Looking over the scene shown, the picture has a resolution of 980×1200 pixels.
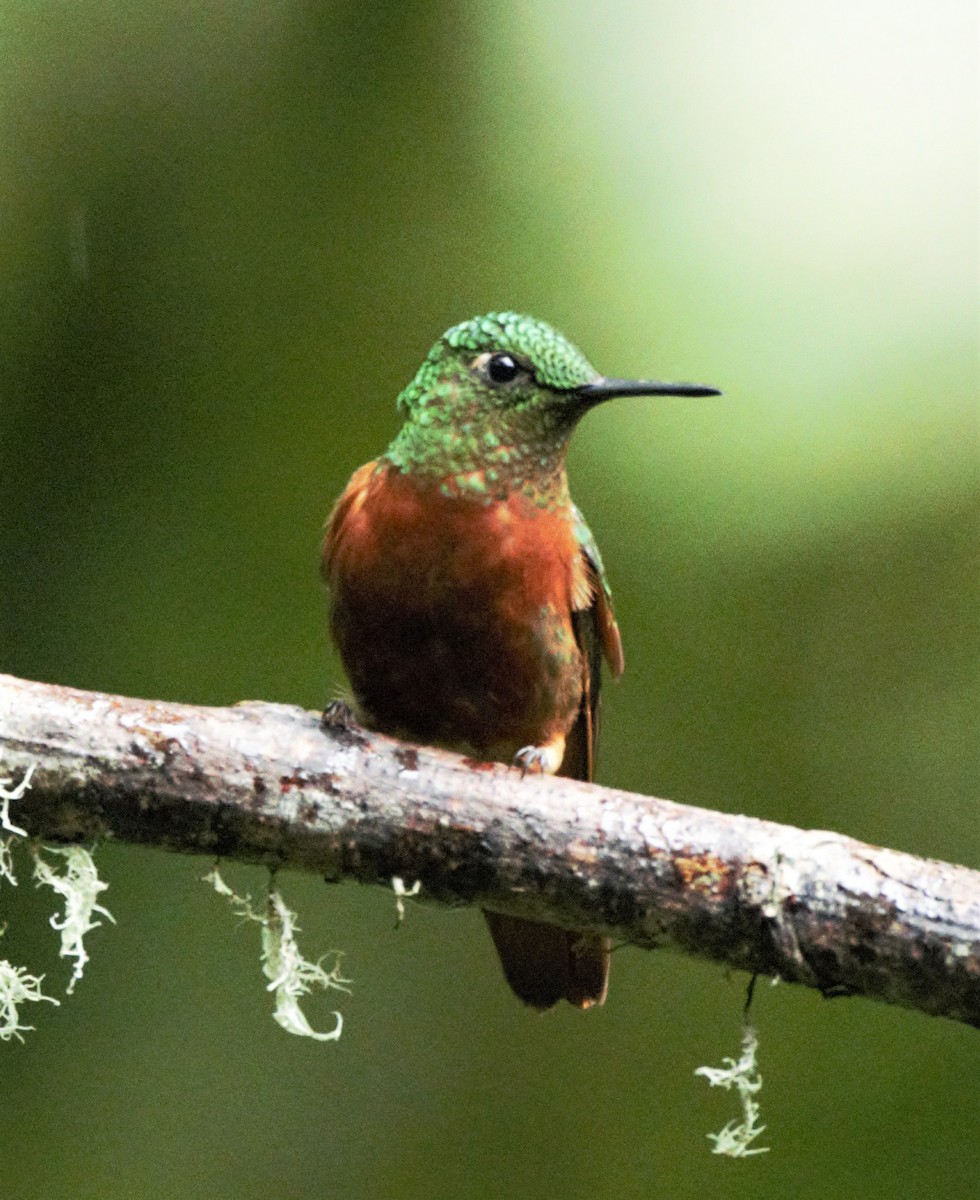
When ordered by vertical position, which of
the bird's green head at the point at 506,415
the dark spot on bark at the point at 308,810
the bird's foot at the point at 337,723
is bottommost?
the dark spot on bark at the point at 308,810

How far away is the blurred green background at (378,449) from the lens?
3.62 m

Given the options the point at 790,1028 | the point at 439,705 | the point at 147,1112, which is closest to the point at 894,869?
the point at 439,705

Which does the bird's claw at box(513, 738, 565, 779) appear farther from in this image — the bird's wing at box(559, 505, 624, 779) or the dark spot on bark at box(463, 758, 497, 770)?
the dark spot on bark at box(463, 758, 497, 770)

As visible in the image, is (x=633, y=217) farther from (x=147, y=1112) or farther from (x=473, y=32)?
(x=147, y=1112)

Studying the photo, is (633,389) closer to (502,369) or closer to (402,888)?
(502,369)

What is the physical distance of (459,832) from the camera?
2.03 meters

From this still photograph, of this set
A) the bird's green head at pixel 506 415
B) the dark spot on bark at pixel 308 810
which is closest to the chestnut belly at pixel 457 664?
the bird's green head at pixel 506 415

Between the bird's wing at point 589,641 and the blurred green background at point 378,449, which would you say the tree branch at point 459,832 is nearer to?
the bird's wing at point 589,641

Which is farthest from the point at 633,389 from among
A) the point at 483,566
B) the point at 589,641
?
the point at 589,641

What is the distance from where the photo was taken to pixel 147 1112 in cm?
371

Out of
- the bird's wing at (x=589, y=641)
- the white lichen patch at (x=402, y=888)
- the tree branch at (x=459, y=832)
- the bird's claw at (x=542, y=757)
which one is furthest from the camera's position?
the bird's wing at (x=589, y=641)

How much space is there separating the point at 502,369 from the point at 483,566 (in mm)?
367

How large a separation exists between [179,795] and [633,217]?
227 centimetres

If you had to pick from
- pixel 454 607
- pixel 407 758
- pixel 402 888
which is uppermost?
pixel 454 607
